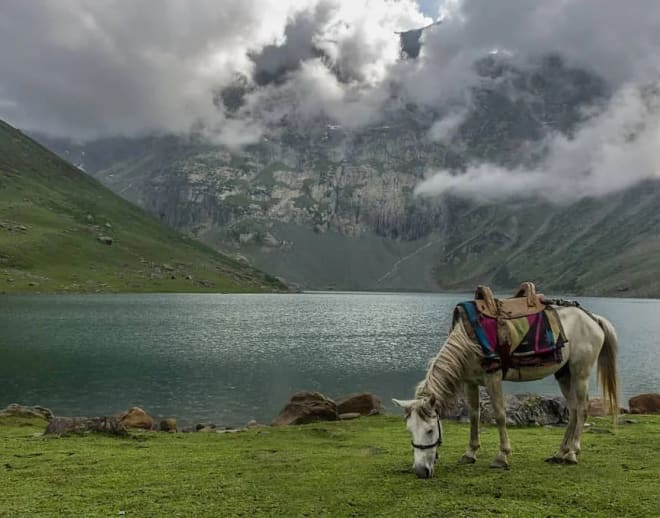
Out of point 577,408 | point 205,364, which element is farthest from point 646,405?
point 205,364

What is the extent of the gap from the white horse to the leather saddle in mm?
743

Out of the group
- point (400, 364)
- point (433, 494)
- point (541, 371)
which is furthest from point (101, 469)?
point (400, 364)

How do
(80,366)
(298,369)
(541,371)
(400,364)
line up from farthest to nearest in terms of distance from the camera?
(400,364) → (298,369) → (80,366) → (541,371)

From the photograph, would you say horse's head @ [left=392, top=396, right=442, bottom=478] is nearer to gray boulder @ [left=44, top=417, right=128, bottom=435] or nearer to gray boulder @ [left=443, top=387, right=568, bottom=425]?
gray boulder @ [left=443, top=387, right=568, bottom=425]

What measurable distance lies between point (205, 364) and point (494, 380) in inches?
2280

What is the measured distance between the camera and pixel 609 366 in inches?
600

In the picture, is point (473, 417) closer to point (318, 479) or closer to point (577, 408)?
point (577, 408)

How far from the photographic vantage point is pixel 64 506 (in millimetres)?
11117

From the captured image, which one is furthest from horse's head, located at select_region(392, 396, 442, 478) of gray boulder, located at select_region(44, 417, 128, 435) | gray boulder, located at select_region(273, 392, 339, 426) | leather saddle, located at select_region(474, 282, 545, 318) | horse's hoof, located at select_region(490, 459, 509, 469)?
gray boulder, located at select_region(273, 392, 339, 426)

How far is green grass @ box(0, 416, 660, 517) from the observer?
10.6 metres

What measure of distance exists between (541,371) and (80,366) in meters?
60.3

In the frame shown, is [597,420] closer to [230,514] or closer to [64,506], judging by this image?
[230,514]

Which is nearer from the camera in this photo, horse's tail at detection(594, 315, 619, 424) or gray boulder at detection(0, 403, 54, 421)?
horse's tail at detection(594, 315, 619, 424)

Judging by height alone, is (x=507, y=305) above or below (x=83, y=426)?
above
